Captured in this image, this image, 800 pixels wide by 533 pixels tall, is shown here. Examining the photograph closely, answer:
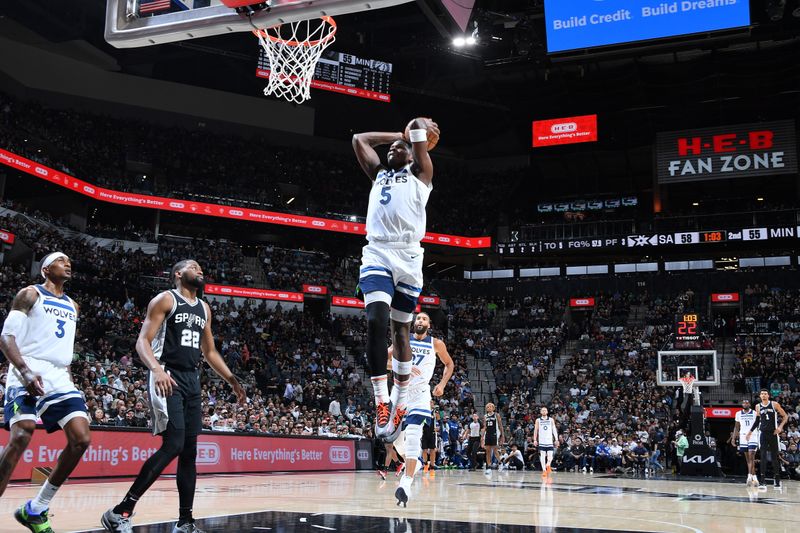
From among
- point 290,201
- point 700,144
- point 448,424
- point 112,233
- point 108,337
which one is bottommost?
point 448,424

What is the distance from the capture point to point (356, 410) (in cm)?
2736

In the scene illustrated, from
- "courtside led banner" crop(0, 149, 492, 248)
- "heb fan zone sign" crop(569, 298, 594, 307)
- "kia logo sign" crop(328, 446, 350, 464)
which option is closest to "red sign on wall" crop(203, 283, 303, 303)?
"courtside led banner" crop(0, 149, 492, 248)

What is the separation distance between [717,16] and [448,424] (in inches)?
619

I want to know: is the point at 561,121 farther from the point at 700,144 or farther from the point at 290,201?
the point at 290,201

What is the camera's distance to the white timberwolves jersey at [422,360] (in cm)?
991

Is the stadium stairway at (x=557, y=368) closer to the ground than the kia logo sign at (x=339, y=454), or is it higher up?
higher up

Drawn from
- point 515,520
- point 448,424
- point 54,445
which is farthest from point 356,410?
point 515,520

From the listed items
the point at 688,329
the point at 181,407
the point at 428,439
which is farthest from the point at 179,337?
the point at 688,329

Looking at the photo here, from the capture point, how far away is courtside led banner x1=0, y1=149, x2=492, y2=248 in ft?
101

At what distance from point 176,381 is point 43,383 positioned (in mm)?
1143

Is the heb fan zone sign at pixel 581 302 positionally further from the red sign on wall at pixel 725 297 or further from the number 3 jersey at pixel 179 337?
the number 3 jersey at pixel 179 337

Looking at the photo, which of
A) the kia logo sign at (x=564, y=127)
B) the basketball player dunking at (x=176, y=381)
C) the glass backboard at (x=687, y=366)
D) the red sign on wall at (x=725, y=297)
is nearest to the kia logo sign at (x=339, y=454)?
the glass backboard at (x=687, y=366)

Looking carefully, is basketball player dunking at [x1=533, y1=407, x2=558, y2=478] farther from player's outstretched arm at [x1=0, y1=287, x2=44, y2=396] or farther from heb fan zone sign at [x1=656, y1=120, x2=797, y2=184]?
heb fan zone sign at [x1=656, y1=120, x2=797, y2=184]

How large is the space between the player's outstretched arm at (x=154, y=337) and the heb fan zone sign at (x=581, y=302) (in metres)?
34.5
